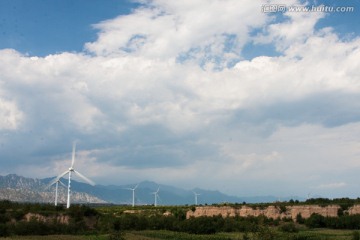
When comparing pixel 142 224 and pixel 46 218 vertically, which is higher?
pixel 46 218

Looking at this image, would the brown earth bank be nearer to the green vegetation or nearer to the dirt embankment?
the green vegetation

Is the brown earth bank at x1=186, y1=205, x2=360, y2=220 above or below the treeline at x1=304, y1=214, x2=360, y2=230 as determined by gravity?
above

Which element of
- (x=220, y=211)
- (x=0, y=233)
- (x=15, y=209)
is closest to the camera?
(x=0, y=233)

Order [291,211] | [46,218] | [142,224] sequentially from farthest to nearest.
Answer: [291,211] → [142,224] → [46,218]

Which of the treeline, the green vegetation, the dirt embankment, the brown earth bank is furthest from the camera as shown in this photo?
the brown earth bank

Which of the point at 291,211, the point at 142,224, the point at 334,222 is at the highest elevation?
the point at 291,211

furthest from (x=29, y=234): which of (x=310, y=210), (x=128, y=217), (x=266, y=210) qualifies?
(x=310, y=210)

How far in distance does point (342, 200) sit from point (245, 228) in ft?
143

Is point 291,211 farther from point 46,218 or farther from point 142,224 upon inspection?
point 46,218

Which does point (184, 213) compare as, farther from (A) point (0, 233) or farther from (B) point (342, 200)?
(A) point (0, 233)

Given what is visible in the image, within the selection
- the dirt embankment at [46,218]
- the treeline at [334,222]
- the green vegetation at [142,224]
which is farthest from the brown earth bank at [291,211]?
the dirt embankment at [46,218]

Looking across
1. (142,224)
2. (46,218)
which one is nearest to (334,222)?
(142,224)

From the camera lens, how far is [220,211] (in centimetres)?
13338

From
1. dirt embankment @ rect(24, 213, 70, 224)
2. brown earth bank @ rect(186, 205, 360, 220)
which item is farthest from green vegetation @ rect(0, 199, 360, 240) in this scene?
brown earth bank @ rect(186, 205, 360, 220)
